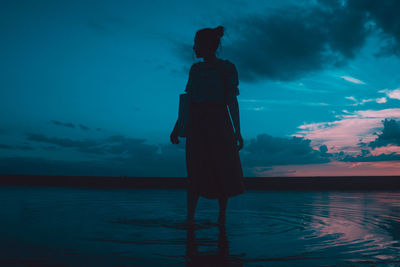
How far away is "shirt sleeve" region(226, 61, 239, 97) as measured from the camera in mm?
3760

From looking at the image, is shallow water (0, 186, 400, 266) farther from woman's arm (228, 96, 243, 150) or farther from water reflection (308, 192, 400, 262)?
woman's arm (228, 96, 243, 150)

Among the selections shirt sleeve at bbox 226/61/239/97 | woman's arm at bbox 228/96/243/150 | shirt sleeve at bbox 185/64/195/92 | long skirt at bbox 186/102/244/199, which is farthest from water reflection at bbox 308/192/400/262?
shirt sleeve at bbox 185/64/195/92

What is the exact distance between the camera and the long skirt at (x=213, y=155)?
3.65m

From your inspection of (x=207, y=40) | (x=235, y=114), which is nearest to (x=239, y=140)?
(x=235, y=114)

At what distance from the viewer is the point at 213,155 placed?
3662 mm

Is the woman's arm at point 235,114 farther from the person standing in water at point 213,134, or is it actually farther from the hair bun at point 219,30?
the hair bun at point 219,30

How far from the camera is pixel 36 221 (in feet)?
11.9

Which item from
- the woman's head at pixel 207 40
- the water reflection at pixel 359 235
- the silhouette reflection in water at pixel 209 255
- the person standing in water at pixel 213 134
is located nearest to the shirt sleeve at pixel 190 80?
the person standing in water at pixel 213 134

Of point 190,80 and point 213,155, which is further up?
point 190,80

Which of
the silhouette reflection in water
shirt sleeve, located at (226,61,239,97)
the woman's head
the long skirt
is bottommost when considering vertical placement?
the silhouette reflection in water

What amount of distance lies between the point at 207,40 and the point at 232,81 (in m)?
0.61

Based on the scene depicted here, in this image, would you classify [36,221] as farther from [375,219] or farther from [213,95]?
[375,219]

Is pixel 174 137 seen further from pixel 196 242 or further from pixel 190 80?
pixel 196 242

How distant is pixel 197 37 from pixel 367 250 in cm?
287
